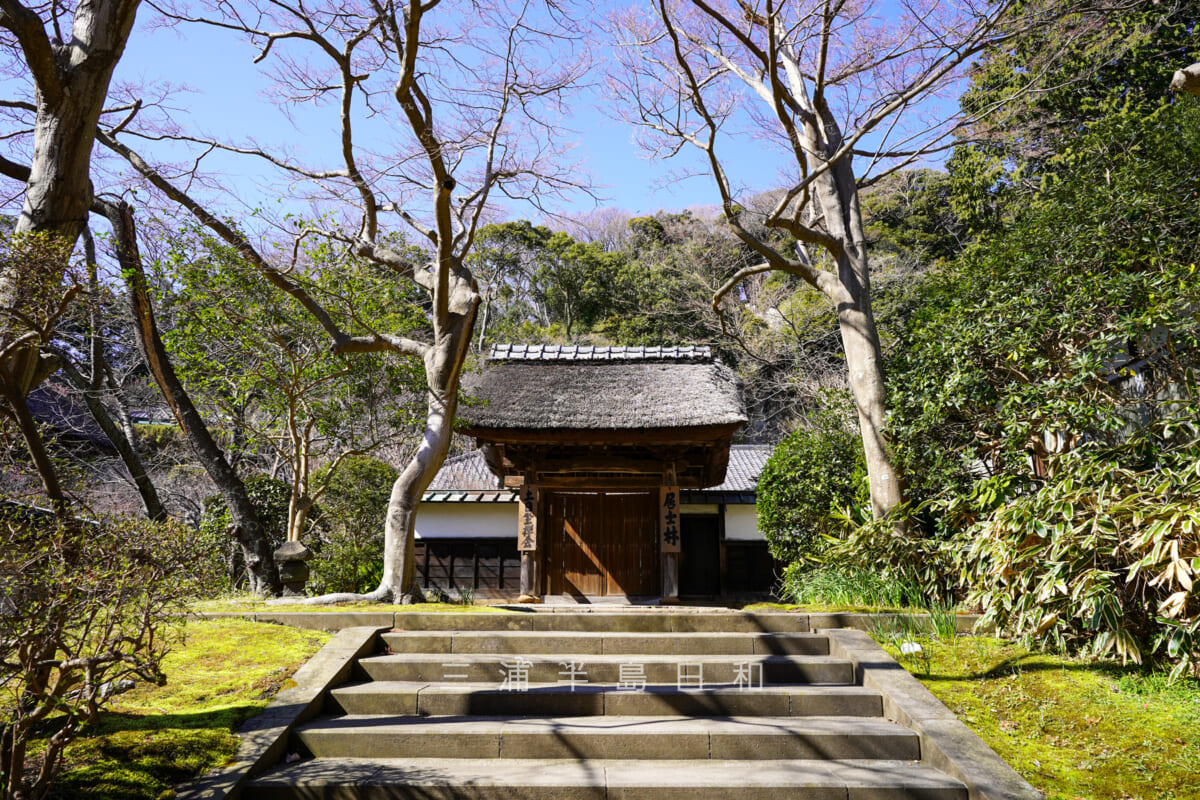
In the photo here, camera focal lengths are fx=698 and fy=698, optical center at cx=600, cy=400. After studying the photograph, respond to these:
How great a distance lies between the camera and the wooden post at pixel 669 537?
1000 centimetres

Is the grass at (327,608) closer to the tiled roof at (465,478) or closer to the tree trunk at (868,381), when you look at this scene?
the tree trunk at (868,381)

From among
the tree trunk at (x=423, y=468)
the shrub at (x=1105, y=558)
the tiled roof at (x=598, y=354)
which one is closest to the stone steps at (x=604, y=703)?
the shrub at (x=1105, y=558)

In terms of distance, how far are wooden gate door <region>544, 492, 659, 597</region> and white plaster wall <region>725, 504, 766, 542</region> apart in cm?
410

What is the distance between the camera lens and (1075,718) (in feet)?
12.8

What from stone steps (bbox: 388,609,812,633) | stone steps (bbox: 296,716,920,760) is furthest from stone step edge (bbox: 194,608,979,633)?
stone steps (bbox: 296,716,920,760)

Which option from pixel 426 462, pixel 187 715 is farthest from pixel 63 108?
pixel 426 462

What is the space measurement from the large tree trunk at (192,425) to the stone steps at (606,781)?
5083mm

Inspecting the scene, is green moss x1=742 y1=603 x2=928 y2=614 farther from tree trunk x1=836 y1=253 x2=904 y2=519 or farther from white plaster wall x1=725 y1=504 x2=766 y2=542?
white plaster wall x1=725 y1=504 x2=766 y2=542

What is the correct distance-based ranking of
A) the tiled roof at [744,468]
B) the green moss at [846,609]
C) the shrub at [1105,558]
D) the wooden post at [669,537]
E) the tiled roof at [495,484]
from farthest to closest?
the tiled roof at [744,468], the tiled roof at [495,484], the wooden post at [669,537], the green moss at [846,609], the shrub at [1105,558]

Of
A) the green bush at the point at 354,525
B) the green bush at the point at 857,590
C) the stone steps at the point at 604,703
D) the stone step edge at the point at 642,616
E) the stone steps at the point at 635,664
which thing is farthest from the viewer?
the green bush at the point at 354,525

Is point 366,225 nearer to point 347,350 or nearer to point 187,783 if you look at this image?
point 347,350

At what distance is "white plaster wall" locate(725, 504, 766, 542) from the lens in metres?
14.8

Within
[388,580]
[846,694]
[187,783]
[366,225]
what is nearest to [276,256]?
[366,225]

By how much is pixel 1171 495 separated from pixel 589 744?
387 cm
